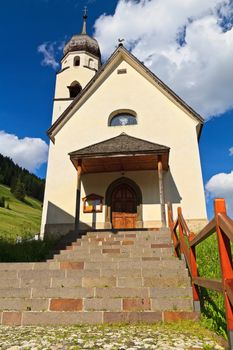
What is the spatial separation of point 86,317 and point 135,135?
34.7ft

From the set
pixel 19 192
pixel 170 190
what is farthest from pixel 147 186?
pixel 19 192

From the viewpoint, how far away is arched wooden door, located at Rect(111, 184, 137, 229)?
12633 mm

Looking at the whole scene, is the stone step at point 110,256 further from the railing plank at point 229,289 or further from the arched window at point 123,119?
the arched window at point 123,119

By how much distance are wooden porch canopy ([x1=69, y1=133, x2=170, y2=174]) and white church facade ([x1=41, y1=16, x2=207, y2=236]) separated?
0.04 metres

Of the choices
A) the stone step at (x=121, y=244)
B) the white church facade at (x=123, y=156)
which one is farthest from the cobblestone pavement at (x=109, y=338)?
the white church facade at (x=123, y=156)

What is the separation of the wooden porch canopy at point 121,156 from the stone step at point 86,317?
734cm

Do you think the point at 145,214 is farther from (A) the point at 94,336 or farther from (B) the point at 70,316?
(A) the point at 94,336

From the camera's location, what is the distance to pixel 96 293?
4719 mm

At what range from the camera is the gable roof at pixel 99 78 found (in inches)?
538

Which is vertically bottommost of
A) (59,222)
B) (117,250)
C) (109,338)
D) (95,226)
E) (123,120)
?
(109,338)

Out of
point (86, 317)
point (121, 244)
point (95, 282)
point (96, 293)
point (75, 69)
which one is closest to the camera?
point (86, 317)

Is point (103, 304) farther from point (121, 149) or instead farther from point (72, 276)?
point (121, 149)

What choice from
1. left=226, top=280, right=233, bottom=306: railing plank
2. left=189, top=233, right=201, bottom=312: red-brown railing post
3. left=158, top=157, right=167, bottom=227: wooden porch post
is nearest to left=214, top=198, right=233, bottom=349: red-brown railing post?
left=226, top=280, right=233, bottom=306: railing plank

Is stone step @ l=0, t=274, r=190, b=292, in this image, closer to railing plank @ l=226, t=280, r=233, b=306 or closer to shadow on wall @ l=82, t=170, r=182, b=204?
railing plank @ l=226, t=280, r=233, b=306
